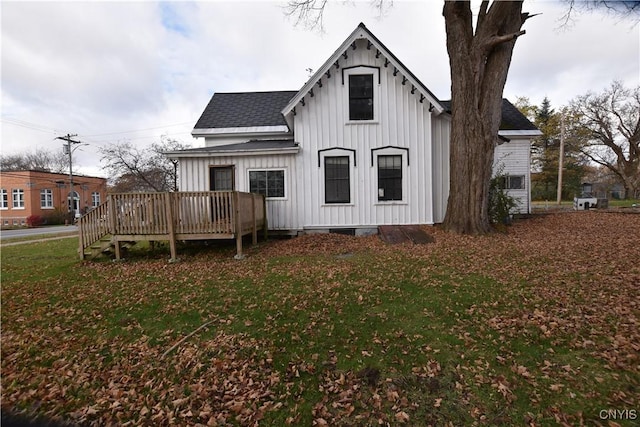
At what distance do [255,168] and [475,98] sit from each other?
8155mm

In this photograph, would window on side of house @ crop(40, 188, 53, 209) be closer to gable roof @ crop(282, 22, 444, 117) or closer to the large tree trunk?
gable roof @ crop(282, 22, 444, 117)

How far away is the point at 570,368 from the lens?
3.24 meters

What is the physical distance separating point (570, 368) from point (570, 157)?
43446mm

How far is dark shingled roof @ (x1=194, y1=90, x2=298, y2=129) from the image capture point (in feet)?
48.9

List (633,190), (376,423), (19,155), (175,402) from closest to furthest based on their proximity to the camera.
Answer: (376,423) < (175,402) < (633,190) < (19,155)

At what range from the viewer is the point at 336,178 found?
11914mm

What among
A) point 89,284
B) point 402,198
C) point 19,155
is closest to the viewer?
point 89,284

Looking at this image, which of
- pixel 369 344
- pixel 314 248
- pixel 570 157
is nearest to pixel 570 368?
pixel 369 344

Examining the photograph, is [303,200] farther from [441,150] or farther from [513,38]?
[513,38]

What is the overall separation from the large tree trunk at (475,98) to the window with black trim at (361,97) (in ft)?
9.87

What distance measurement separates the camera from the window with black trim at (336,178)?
11.9 meters

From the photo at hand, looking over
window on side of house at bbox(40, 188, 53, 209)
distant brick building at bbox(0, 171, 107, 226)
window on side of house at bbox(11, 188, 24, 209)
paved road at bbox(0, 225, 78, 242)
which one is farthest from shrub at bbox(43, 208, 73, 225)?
paved road at bbox(0, 225, 78, 242)

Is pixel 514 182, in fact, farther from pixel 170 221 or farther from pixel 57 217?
pixel 57 217

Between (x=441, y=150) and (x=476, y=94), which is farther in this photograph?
(x=441, y=150)
